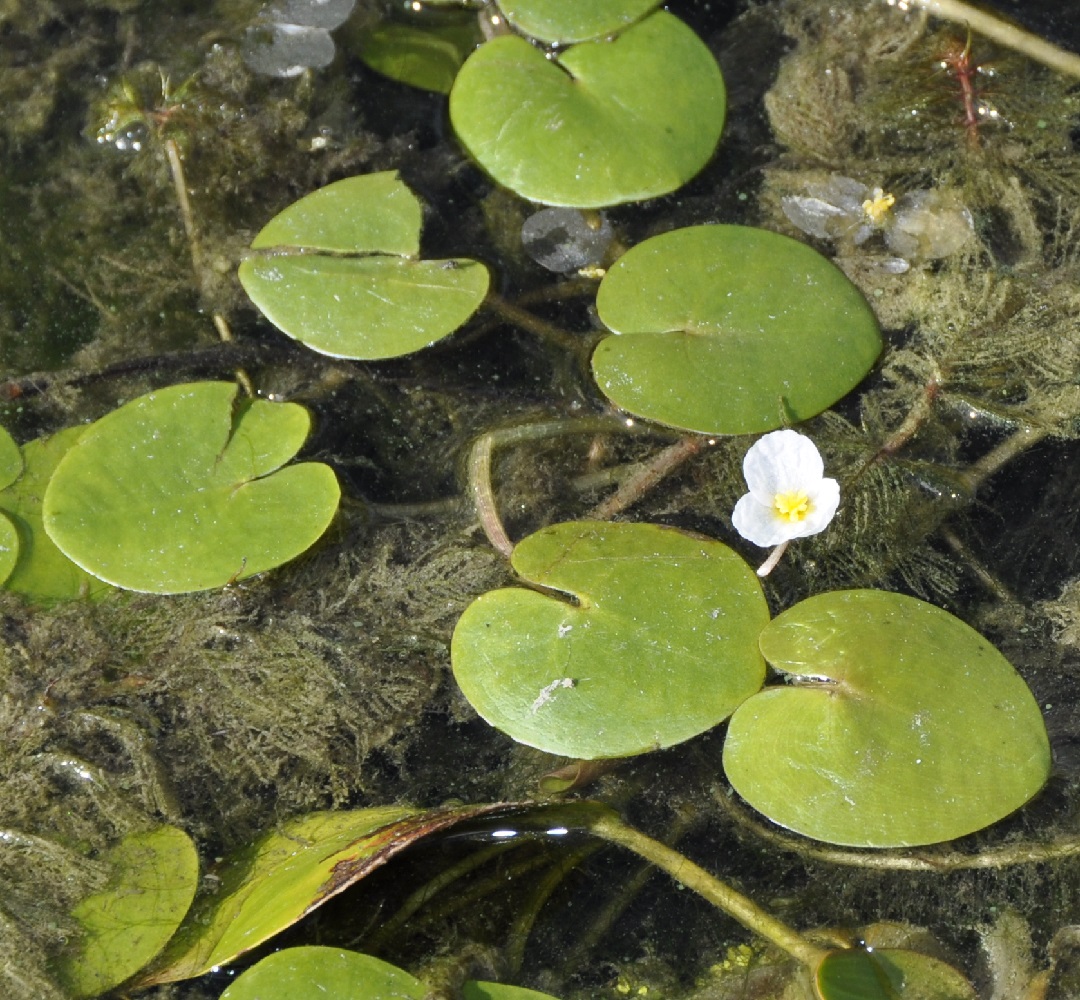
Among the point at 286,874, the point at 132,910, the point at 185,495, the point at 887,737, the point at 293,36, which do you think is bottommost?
the point at 132,910

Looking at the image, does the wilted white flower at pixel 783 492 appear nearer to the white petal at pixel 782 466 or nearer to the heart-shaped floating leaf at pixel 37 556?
the white petal at pixel 782 466

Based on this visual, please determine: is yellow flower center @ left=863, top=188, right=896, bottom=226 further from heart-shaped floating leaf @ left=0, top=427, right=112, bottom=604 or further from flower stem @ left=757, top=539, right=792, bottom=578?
heart-shaped floating leaf @ left=0, top=427, right=112, bottom=604

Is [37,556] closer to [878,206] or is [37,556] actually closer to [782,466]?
[782,466]

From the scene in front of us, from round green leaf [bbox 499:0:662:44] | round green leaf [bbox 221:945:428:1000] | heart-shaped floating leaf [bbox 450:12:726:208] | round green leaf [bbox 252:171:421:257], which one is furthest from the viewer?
round green leaf [bbox 499:0:662:44]

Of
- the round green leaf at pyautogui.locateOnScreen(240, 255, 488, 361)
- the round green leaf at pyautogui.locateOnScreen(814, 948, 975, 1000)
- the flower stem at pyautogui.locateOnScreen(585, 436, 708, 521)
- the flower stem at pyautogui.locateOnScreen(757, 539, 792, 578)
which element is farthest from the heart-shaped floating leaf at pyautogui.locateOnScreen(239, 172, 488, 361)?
the round green leaf at pyautogui.locateOnScreen(814, 948, 975, 1000)

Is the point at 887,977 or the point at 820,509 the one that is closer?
the point at 887,977

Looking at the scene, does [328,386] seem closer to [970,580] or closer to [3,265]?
[3,265]

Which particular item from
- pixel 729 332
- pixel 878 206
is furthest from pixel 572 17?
pixel 729 332
